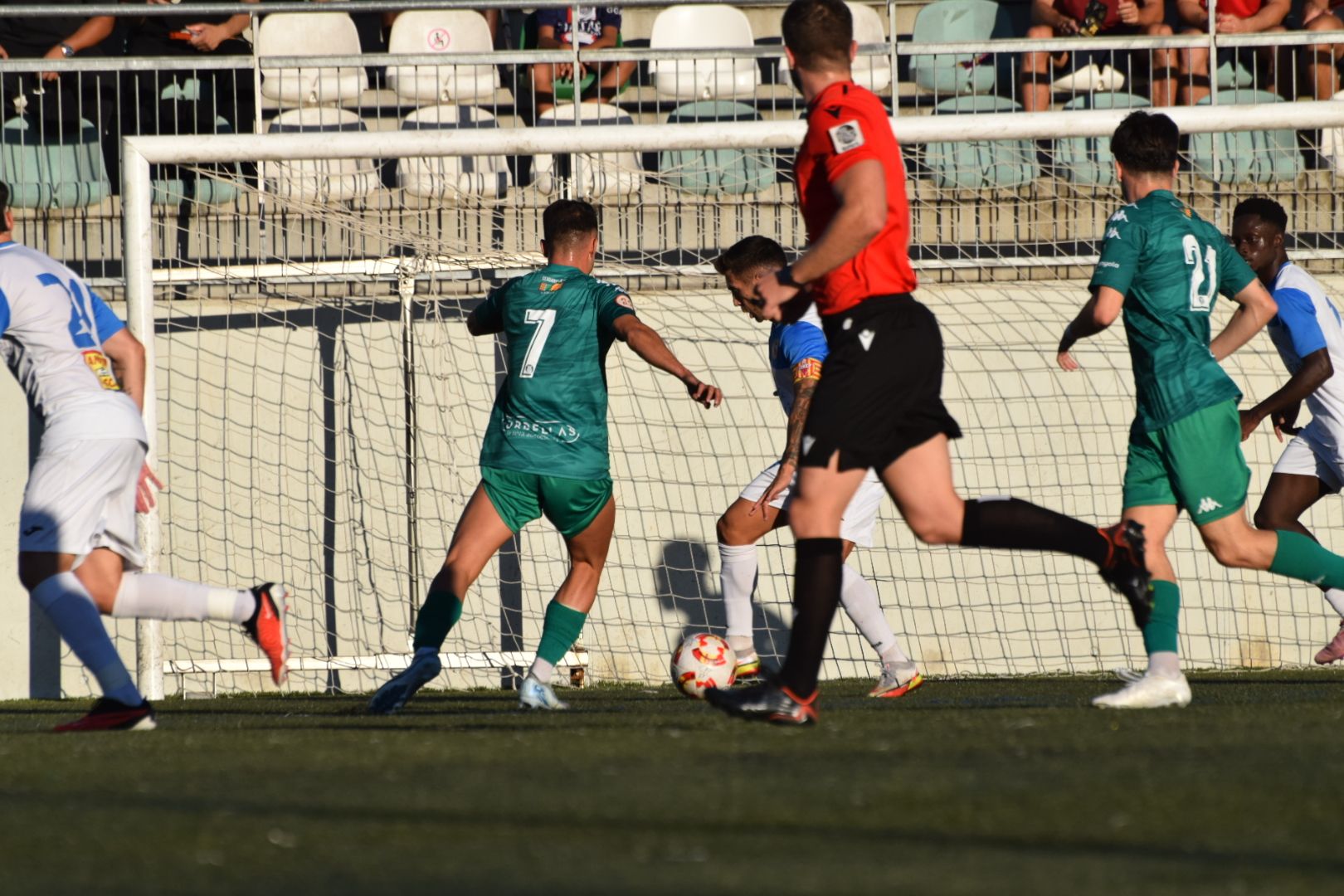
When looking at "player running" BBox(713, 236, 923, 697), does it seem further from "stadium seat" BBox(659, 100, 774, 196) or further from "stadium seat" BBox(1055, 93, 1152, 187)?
"stadium seat" BBox(1055, 93, 1152, 187)

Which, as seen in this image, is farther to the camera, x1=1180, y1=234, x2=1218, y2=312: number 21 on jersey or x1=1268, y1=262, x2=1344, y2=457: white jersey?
x1=1268, y1=262, x2=1344, y2=457: white jersey

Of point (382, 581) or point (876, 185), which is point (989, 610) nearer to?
point (382, 581)

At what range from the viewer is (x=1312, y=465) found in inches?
295

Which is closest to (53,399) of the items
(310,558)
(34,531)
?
(34,531)

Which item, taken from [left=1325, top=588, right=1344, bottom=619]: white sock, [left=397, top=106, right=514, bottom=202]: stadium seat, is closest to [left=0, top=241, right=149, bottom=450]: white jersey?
[left=397, top=106, right=514, bottom=202]: stadium seat

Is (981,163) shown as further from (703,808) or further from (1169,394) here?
(703,808)

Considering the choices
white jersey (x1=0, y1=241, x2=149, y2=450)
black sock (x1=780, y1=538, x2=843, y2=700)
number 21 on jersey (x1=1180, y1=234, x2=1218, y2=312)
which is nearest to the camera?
black sock (x1=780, y1=538, x2=843, y2=700)

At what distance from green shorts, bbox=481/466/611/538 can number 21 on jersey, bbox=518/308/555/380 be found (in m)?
A: 0.42

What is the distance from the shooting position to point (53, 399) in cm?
522

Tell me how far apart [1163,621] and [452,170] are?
6.23 meters

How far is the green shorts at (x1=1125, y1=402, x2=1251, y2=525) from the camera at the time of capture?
17.2 feet

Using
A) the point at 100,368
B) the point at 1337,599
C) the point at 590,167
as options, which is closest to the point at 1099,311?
the point at 1337,599

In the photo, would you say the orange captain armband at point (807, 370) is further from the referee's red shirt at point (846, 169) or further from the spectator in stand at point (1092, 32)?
the spectator in stand at point (1092, 32)

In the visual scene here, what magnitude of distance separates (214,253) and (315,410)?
1.20 meters
